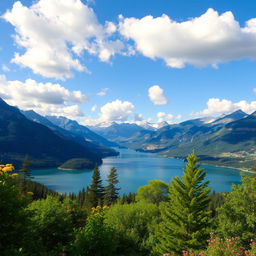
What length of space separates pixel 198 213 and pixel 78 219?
18.9 m

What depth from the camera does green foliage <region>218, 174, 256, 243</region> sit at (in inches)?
1109

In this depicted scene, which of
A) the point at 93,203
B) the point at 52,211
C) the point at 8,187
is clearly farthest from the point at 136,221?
the point at 93,203

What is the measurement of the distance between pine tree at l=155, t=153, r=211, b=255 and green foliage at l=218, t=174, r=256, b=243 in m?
2.55

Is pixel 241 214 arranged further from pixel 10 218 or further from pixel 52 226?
pixel 10 218

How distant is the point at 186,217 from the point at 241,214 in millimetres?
6915

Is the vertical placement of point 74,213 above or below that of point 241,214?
below

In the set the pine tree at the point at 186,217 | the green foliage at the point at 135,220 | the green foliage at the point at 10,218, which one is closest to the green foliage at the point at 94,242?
the green foliage at the point at 10,218

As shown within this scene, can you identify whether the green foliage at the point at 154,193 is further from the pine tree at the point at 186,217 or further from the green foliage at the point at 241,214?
the green foliage at the point at 241,214

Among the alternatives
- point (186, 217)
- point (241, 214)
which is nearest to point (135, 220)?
point (186, 217)

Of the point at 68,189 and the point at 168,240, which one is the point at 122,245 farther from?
the point at 68,189

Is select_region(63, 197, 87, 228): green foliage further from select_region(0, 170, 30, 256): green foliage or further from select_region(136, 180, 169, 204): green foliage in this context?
select_region(136, 180, 169, 204): green foliage

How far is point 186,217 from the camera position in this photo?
3195 cm

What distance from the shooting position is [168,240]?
1284 inches

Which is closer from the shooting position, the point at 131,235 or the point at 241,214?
the point at 241,214
